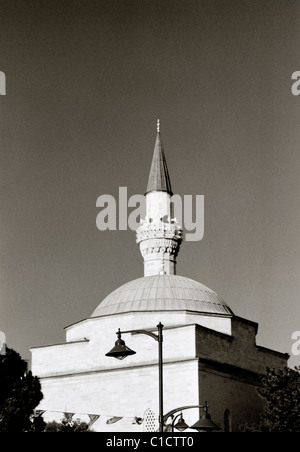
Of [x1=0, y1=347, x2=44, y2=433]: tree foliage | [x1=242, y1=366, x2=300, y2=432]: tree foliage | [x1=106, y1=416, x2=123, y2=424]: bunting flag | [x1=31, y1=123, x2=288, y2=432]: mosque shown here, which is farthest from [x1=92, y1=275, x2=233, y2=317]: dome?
[x1=0, y1=347, x2=44, y2=433]: tree foliage

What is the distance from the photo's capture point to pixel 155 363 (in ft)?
129

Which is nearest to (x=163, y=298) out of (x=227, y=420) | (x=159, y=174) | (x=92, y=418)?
(x=227, y=420)

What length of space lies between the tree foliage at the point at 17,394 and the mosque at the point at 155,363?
10.5m

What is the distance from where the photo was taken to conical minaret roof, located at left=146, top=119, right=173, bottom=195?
2057 inches

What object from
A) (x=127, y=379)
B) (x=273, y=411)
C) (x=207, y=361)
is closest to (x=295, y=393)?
(x=273, y=411)

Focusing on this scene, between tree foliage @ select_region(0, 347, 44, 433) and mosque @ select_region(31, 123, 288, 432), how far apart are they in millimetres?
10512

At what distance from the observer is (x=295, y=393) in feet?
105

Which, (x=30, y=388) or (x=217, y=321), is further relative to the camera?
(x=217, y=321)

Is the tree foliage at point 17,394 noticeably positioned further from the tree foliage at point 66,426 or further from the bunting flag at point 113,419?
the bunting flag at point 113,419

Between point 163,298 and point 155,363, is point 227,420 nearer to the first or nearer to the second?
point 155,363

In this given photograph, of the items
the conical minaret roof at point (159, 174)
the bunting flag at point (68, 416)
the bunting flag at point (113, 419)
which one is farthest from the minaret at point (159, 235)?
the bunting flag at point (68, 416)

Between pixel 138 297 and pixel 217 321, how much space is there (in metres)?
4.40
